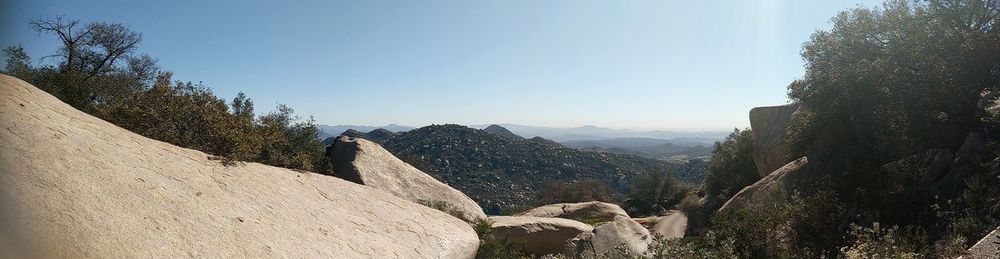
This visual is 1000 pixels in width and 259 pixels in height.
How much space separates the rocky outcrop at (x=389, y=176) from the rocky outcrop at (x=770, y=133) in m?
19.6

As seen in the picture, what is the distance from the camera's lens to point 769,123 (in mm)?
30406

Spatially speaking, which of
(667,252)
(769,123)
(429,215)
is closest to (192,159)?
(429,215)

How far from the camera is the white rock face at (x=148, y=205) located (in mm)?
5219

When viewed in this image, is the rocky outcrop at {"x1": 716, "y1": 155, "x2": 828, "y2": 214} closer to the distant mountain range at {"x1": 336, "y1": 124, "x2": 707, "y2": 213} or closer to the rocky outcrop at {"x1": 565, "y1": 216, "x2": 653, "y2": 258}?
the rocky outcrop at {"x1": 565, "y1": 216, "x2": 653, "y2": 258}

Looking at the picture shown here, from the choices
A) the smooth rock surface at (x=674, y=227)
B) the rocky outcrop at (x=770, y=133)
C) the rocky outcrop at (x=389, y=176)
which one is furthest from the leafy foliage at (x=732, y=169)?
the rocky outcrop at (x=389, y=176)

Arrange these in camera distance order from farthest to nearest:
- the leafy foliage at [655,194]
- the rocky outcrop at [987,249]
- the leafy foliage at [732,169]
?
the leafy foliage at [655,194], the leafy foliage at [732,169], the rocky outcrop at [987,249]

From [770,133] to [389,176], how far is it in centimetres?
2500

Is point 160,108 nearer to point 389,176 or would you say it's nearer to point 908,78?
point 389,176

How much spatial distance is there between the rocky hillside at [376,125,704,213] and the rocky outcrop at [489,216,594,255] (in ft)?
140

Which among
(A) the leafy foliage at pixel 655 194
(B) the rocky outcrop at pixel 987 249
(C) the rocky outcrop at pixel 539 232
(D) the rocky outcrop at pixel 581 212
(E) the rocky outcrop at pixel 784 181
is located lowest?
(A) the leafy foliage at pixel 655 194

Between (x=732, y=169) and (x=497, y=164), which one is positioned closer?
(x=732, y=169)

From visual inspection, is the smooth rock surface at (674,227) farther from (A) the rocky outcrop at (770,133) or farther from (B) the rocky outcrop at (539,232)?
(B) the rocky outcrop at (539,232)

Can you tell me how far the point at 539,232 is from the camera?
2189cm

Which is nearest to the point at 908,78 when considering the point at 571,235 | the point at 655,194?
the point at 571,235
